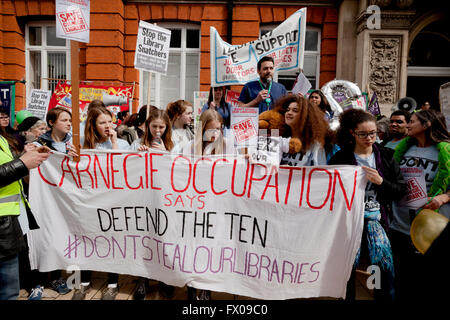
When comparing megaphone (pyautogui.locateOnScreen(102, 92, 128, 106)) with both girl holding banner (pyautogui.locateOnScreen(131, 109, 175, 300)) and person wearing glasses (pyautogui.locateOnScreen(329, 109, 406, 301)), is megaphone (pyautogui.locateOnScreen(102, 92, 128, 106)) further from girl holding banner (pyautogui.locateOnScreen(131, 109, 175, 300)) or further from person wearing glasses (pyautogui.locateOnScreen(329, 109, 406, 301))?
person wearing glasses (pyautogui.locateOnScreen(329, 109, 406, 301))

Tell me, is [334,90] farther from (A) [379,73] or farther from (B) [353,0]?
(B) [353,0]

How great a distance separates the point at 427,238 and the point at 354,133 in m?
1.53

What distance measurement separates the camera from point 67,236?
8.94ft

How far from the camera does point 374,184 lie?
240 centimetres

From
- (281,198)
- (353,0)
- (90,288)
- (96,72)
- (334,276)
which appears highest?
(353,0)

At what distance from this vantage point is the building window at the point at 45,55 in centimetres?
923

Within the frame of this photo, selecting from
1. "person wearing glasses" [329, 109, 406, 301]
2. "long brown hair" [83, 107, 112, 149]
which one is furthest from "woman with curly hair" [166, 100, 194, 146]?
"person wearing glasses" [329, 109, 406, 301]

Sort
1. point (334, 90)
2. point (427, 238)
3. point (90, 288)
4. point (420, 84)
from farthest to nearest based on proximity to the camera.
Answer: point (420, 84) < point (334, 90) < point (90, 288) < point (427, 238)

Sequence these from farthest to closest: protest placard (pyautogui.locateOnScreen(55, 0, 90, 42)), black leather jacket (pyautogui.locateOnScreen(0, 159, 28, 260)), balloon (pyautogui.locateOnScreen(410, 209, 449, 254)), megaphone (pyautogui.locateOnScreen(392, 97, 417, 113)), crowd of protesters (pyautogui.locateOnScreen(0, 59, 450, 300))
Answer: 1. megaphone (pyautogui.locateOnScreen(392, 97, 417, 113))
2. protest placard (pyautogui.locateOnScreen(55, 0, 90, 42))
3. crowd of protesters (pyautogui.locateOnScreen(0, 59, 450, 300))
4. black leather jacket (pyautogui.locateOnScreen(0, 159, 28, 260))
5. balloon (pyautogui.locateOnScreen(410, 209, 449, 254))

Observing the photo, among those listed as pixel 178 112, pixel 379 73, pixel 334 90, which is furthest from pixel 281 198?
pixel 379 73

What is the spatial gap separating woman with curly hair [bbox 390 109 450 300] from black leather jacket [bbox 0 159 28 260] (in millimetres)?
2790

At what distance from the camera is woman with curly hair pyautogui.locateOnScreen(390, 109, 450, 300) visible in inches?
98.0

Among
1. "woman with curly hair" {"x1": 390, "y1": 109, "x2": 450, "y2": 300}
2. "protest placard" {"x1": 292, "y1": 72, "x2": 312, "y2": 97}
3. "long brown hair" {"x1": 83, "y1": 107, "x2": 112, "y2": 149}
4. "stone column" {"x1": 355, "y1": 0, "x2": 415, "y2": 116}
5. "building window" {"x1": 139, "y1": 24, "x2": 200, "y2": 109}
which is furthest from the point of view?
"building window" {"x1": 139, "y1": 24, "x2": 200, "y2": 109}
